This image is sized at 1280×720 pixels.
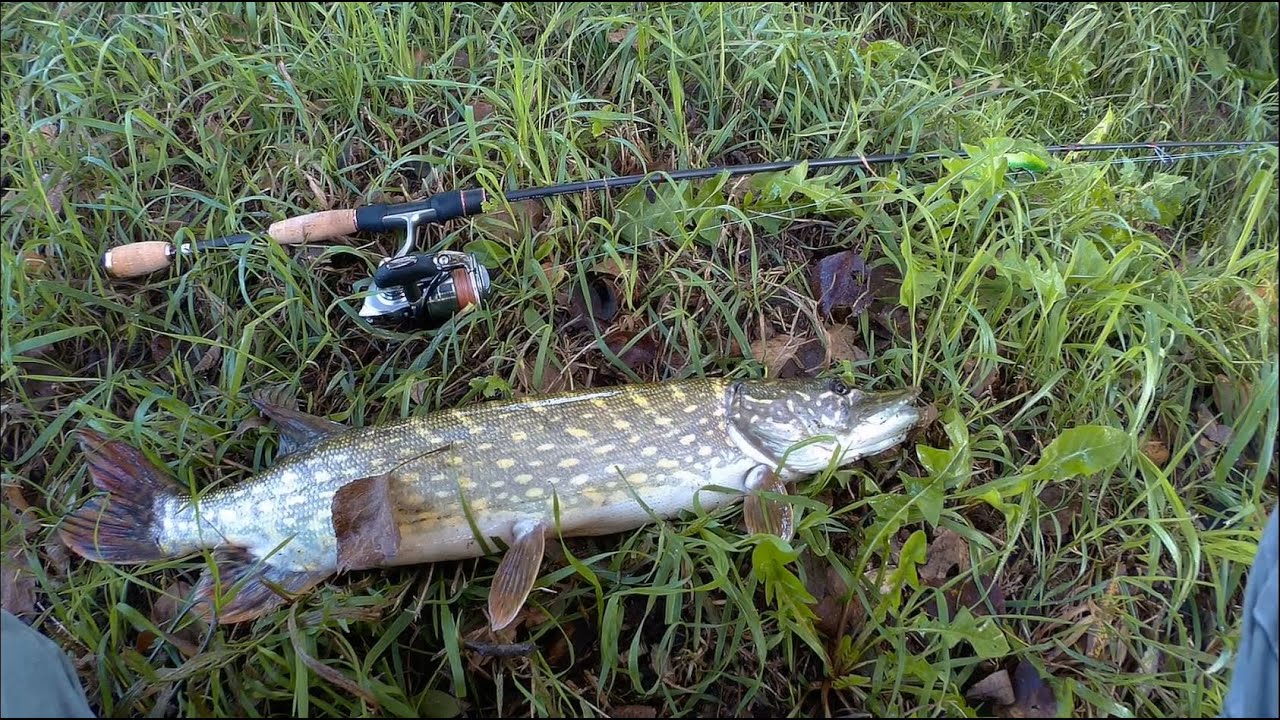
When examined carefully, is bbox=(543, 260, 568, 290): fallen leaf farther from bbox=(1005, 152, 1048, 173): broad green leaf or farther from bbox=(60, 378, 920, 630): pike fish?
bbox=(1005, 152, 1048, 173): broad green leaf

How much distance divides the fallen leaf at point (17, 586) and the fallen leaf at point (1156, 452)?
338 cm

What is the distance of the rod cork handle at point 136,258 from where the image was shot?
231 centimetres

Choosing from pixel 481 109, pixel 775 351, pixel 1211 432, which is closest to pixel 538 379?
pixel 775 351

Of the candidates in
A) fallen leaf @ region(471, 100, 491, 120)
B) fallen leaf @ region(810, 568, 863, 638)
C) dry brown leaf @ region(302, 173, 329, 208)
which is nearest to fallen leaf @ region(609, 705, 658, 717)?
fallen leaf @ region(810, 568, 863, 638)

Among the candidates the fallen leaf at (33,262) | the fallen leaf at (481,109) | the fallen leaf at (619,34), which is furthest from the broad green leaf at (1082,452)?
the fallen leaf at (33,262)

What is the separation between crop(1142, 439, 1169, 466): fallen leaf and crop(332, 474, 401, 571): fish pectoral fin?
7.47 ft

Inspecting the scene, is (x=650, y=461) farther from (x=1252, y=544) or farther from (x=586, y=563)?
(x=1252, y=544)

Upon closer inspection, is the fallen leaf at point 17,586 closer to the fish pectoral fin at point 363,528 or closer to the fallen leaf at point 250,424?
the fallen leaf at point 250,424

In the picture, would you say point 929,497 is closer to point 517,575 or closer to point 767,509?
point 767,509

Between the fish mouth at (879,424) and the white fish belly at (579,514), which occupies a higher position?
the fish mouth at (879,424)

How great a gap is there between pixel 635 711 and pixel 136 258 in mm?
2189

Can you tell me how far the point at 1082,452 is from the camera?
187 cm

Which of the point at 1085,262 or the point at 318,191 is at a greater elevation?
the point at 318,191

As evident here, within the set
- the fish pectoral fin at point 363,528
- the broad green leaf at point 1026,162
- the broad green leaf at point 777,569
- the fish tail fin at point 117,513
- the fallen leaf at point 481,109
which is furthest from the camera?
the fallen leaf at point 481,109
